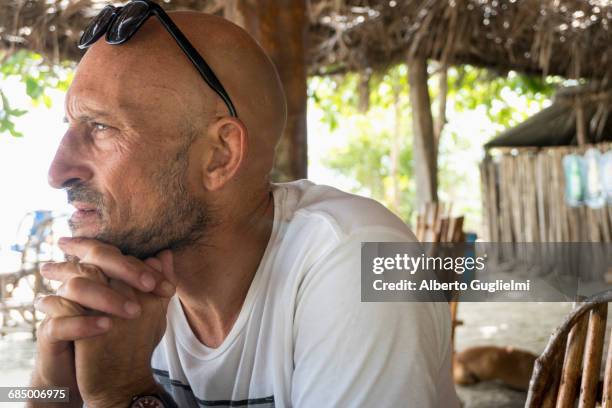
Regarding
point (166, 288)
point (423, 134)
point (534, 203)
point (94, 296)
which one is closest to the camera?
point (94, 296)

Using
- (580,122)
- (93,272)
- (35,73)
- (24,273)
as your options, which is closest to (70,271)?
(93,272)

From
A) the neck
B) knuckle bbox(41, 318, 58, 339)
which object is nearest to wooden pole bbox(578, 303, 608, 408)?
the neck

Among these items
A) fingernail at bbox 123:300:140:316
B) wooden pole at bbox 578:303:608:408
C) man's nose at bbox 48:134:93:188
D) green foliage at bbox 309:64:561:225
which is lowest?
wooden pole at bbox 578:303:608:408

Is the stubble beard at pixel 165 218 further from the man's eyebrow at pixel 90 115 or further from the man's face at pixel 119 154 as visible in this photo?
the man's eyebrow at pixel 90 115

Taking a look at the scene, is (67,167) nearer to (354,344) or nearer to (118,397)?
(118,397)

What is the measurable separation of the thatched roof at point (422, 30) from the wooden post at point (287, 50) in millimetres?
1227

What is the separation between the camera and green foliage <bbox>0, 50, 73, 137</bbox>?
3445 mm

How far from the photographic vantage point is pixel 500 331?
5664 millimetres

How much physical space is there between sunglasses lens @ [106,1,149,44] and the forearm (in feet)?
1.91

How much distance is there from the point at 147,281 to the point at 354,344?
35 cm

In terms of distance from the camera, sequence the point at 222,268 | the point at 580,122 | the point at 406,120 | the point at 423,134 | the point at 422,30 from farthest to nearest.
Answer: the point at 406,120, the point at 580,122, the point at 423,134, the point at 422,30, the point at 222,268

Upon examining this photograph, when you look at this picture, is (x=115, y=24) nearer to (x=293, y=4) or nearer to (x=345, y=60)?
(x=293, y=4)

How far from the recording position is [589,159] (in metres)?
6.85

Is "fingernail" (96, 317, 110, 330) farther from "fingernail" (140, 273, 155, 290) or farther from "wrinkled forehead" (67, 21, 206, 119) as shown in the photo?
"wrinkled forehead" (67, 21, 206, 119)
